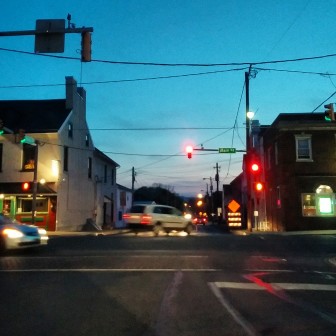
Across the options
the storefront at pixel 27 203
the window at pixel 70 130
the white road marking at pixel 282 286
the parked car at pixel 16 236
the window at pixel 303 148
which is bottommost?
the white road marking at pixel 282 286

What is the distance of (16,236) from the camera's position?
15.9 meters

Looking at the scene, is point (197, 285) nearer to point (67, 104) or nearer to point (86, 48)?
point (86, 48)

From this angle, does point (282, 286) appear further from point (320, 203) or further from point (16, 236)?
point (320, 203)

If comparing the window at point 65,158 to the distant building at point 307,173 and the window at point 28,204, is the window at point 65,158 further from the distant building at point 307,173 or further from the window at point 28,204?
the distant building at point 307,173

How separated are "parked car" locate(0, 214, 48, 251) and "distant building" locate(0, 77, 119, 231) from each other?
1421cm

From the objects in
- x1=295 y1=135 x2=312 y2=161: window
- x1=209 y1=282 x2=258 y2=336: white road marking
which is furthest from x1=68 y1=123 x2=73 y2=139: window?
x1=209 y1=282 x2=258 y2=336: white road marking

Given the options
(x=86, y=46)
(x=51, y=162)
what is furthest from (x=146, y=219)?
(x=86, y=46)

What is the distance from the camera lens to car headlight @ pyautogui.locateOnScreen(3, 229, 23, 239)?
51.8 feet

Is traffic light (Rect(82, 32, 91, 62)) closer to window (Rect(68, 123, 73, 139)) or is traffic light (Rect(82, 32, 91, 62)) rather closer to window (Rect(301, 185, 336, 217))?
window (Rect(301, 185, 336, 217))

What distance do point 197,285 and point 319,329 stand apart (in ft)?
12.3

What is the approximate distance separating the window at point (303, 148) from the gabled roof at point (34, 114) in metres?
16.6

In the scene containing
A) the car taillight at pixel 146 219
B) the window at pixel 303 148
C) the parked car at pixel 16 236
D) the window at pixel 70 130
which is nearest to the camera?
the parked car at pixel 16 236

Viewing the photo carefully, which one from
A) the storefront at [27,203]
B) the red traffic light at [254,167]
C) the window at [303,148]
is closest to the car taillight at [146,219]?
the red traffic light at [254,167]

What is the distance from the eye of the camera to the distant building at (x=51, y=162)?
1345 inches
